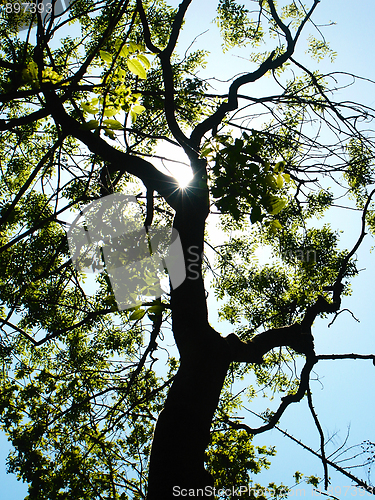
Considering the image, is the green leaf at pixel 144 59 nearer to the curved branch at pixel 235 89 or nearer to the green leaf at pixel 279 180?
the green leaf at pixel 279 180

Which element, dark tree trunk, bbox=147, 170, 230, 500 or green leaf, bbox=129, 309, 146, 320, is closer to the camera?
green leaf, bbox=129, 309, 146, 320

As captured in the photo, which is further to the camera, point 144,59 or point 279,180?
point 279,180

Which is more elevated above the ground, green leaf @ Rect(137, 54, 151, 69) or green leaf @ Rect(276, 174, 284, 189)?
green leaf @ Rect(137, 54, 151, 69)

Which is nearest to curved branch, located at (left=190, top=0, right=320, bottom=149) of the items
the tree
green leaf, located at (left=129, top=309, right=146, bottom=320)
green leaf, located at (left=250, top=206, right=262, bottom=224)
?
the tree

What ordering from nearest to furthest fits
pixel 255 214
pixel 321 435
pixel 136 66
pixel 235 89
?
pixel 136 66 < pixel 255 214 < pixel 321 435 < pixel 235 89

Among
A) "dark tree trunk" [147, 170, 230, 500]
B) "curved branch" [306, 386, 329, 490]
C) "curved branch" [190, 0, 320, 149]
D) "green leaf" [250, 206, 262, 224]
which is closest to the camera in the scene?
"green leaf" [250, 206, 262, 224]

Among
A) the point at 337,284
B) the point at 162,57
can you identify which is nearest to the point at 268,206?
the point at 337,284

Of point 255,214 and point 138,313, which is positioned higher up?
point 255,214

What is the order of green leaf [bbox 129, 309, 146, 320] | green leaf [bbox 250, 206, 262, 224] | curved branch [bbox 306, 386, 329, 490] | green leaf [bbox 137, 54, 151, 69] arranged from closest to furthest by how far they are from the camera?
green leaf [bbox 129, 309, 146, 320] → green leaf [bbox 137, 54, 151, 69] → green leaf [bbox 250, 206, 262, 224] → curved branch [bbox 306, 386, 329, 490]

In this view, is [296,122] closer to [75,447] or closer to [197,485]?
[197,485]

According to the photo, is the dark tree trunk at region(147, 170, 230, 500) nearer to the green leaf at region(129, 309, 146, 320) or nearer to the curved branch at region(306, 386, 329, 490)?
the green leaf at region(129, 309, 146, 320)

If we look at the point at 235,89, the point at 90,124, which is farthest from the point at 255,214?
the point at 235,89

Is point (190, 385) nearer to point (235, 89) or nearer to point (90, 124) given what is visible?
point (90, 124)

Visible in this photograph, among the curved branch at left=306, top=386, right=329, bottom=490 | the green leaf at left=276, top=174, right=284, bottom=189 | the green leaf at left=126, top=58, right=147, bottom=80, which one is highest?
the green leaf at left=126, top=58, right=147, bottom=80
